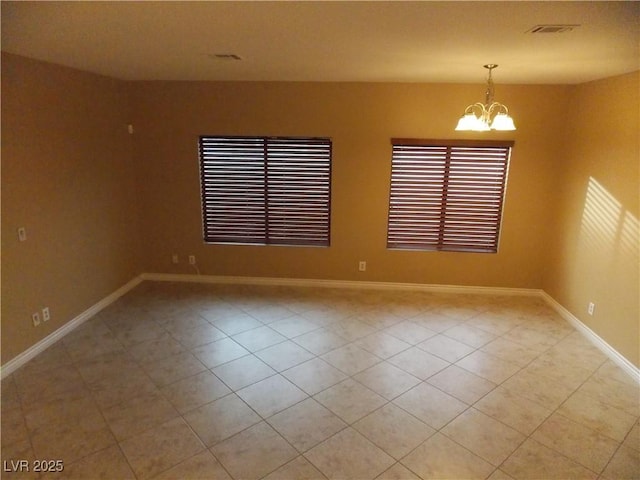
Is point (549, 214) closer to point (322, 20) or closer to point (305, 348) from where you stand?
point (305, 348)

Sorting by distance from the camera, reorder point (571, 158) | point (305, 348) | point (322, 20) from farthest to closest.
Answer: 1. point (571, 158)
2. point (305, 348)
3. point (322, 20)

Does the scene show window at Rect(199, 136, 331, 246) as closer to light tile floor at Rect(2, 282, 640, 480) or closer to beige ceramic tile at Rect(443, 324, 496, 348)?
light tile floor at Rect(2, 282, 640, 480)

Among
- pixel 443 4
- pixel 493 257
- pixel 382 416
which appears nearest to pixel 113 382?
Answer: pixel 382 416

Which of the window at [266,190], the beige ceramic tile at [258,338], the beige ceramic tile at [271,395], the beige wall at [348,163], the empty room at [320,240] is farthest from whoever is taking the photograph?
the window at [266,190]

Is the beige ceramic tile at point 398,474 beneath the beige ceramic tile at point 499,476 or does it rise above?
beneath

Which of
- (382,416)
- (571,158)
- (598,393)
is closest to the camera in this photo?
(382,416)

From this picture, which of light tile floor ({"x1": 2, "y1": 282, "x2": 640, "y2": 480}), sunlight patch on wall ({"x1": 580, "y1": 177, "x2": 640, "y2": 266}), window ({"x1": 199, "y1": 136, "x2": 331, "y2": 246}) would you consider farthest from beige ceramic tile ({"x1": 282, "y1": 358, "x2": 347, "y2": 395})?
sunlight patch on wall ({"x1": 580, "y1": 177, "x2": 640, "y2": 266})

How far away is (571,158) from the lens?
4367 millimetres

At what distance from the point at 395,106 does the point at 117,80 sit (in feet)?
10.6

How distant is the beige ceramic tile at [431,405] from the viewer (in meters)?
2.76

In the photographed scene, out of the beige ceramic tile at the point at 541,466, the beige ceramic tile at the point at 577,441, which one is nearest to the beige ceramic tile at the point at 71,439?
the beige ceramic tile at the point at 541,466

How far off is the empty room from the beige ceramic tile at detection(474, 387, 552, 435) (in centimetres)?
2

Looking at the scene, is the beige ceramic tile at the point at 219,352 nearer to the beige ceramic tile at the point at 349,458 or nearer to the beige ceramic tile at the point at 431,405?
the beige ceramic tile at the point at 349,458

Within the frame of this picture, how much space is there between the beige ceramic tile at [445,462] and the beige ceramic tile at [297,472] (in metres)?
0.54
